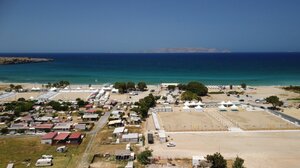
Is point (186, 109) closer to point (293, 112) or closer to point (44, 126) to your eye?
point (293, 112)

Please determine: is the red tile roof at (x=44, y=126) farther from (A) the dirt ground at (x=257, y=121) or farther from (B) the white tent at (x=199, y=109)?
(A) the dirt ground at (x=257, y=121)

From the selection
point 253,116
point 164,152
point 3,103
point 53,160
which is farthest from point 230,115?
point 3,103

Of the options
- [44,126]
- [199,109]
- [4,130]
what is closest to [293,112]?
[199,109]

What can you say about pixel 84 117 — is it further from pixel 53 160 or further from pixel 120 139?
pixel 53 160

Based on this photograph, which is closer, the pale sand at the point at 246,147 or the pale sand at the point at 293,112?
the pale sand at the point at 246,147

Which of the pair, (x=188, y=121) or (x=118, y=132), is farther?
(x=188, y=121)

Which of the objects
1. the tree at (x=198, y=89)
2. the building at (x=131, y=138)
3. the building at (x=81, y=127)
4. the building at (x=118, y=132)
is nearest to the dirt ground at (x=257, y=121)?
the building at (x=131, y=138)

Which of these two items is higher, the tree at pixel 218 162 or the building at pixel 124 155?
the tree at pixel 218 162
